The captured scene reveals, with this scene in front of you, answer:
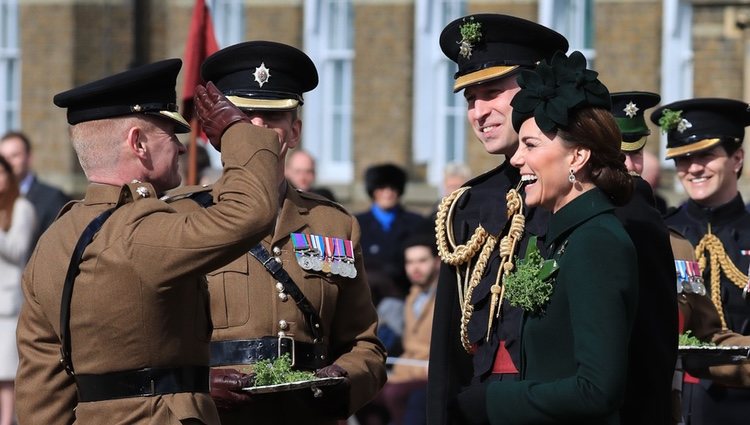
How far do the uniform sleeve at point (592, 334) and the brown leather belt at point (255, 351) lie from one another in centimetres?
127

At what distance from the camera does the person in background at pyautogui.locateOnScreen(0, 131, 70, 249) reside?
11562 mm

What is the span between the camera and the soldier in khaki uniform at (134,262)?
14.3 feet

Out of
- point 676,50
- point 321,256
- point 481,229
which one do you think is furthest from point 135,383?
point 676,50

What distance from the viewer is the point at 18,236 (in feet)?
34.8

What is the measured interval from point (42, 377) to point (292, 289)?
1001mm

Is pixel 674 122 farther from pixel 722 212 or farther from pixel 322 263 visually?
pixel 322 263

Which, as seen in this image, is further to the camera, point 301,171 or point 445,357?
point 301,171

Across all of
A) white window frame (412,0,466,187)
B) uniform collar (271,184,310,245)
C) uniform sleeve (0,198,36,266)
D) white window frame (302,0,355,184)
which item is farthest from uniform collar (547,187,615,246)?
white window frame (302,0,355,184)

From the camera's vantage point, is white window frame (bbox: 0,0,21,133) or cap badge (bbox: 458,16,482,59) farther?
white window frame (bbox: 0,0,21,133)

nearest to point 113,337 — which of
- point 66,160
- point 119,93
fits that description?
point 119,93

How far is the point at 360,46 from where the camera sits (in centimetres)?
1692

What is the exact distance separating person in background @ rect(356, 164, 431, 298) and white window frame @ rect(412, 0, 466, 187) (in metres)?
4.39

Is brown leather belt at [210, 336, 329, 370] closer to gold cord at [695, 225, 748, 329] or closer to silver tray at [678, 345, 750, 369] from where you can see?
silver tray at [678, 345, 750, 369]

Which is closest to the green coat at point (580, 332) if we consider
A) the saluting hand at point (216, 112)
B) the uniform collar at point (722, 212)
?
the saluting hand at point (216, 112)
